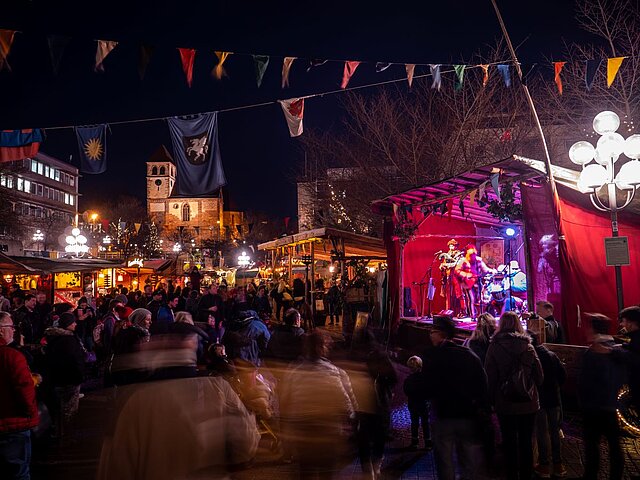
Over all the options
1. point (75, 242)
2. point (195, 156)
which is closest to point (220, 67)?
point (195, 156)

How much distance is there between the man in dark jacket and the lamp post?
28.0 ft

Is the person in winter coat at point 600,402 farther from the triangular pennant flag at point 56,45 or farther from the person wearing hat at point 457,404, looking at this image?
the triangular pennant flag at point 56,45

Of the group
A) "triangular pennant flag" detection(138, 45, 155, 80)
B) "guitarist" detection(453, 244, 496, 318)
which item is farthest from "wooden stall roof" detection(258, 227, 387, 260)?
"triangular pennant flag" detection(138, 45, 155, 80)

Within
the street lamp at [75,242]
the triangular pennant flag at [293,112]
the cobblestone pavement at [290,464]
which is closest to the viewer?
the cobblestone pavement at [290,464]

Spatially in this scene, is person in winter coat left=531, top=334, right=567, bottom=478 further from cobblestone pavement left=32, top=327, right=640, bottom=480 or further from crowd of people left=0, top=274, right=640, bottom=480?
cobblestone pavement left=32, top=327, right=640, bottom=480

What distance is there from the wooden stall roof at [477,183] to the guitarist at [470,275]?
5.22 feet

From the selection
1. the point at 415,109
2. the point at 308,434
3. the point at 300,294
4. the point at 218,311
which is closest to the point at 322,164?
the point at 415,109

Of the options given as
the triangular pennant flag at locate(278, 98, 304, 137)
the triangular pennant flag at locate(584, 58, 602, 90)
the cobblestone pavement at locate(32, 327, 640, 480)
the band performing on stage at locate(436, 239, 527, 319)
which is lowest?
the cobblestone pavement at locate(32, 327, 640, 480)

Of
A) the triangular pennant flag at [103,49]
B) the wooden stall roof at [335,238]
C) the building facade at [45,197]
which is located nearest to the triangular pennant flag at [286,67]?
the triangular pennant flag at [103,49]

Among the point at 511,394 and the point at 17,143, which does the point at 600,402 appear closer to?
the point at 511,394

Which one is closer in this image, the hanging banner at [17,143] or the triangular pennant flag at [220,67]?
the triangular pennant flag at [220,67]

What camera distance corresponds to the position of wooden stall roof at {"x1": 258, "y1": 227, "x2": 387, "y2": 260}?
15.5 m

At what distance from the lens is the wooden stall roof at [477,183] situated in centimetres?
957

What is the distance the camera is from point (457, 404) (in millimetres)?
4180
